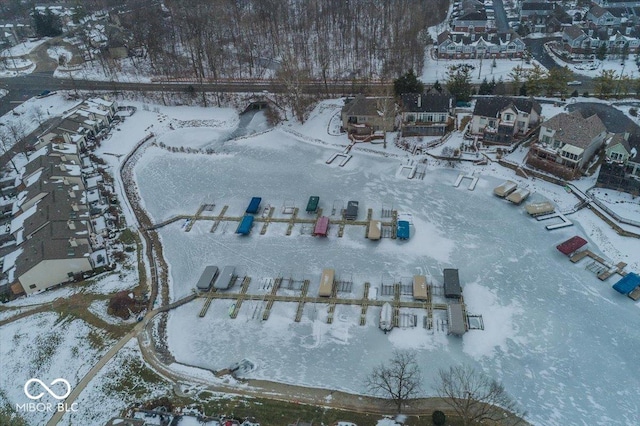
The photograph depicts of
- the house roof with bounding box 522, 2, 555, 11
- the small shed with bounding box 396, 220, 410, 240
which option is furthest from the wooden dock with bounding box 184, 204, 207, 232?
the house roof with bounding box 522, 2, 555, 11

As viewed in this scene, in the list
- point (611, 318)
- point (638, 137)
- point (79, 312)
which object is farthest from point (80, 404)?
point (638, 137)

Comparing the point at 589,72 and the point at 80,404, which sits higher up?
the point at 589,72

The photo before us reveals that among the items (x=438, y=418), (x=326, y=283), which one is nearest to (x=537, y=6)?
(x=326, y=283)

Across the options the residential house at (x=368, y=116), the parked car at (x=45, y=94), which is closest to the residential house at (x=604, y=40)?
the residential house at (x=368, y=116)

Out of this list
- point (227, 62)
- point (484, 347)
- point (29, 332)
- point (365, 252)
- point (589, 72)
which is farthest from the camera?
point (227, 62)

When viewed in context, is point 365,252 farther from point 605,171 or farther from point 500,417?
point 605,171

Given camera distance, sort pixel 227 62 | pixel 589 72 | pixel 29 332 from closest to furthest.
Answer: pixel 29 332 → pixel 589 72 → pixel 227 62

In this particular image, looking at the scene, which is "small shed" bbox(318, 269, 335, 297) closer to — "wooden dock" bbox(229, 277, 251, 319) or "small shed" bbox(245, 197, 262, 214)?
"wooden dock" bbox(229, 277, 251, 319)
